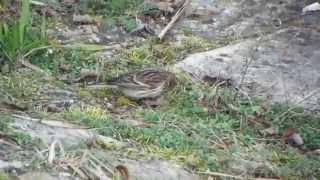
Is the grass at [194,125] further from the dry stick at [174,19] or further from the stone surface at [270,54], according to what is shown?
the dry stick at [174,19]

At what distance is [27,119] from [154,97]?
905 mm

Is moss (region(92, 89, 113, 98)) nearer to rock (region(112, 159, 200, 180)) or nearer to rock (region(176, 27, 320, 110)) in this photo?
rock (region(176, 27, 320, 110))

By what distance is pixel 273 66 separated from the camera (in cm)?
513

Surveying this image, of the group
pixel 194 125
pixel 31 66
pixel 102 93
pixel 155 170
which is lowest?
pixel 155 170

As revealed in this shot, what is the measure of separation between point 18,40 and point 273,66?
5.36ft

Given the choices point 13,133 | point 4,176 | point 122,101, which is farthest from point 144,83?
point 4,176

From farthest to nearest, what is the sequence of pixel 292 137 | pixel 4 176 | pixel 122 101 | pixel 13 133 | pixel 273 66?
pixel 273 66, pixel 122 101, pixel 292 137, pixel 13 133, pixel 4 176

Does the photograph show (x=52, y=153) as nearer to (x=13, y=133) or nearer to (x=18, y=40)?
(x=13, y=133)

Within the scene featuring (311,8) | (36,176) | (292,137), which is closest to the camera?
(36,176)

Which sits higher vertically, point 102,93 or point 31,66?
point 31,66

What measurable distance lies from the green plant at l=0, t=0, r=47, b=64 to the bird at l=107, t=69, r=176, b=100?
1.79 ft

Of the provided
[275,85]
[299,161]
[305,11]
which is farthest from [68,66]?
[305,11]

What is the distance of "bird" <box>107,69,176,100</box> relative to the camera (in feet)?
15.0

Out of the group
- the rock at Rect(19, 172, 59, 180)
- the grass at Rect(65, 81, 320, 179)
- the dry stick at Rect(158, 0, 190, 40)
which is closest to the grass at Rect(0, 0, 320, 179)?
the grass at Rect(65, 81, 320, 179)
